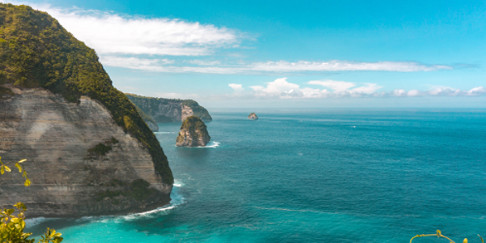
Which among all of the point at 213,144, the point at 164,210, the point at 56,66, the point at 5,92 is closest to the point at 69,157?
the point at 5,92

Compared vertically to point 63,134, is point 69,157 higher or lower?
lower

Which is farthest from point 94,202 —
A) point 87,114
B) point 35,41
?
point 35,41

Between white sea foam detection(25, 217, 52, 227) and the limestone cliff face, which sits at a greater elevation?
the limestone cliff face

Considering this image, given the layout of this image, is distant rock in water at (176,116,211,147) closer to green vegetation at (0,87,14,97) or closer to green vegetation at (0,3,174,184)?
green vegetation at (0,3,174,184)

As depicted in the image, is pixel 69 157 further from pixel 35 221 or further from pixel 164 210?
pixel 164 210

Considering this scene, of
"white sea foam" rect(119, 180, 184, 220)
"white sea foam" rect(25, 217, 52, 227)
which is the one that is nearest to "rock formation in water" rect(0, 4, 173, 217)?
"white sea foam" rect(25, 217, 52, 227)

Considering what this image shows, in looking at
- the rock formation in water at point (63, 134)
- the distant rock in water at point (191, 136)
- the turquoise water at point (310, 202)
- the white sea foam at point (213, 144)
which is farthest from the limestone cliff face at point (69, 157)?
the distant rock in water at point (191, 136)

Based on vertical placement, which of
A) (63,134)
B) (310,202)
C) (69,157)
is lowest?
(310,202)

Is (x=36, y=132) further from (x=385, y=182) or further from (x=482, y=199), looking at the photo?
(x=482, y=199)
